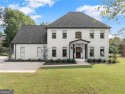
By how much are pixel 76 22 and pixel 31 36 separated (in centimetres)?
819

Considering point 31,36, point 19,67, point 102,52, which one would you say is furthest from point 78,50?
point 19,67

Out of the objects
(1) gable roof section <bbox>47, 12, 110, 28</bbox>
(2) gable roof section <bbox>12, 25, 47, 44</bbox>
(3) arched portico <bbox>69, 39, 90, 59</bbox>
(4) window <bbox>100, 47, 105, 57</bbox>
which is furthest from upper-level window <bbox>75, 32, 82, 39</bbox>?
(2) gable roof section <bbox>12, 25, 47, 44</bbox>

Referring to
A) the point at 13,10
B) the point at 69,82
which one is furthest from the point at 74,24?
the point at 13,10

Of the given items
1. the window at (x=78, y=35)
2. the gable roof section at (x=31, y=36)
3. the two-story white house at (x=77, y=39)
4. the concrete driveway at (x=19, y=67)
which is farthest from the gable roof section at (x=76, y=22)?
the concrete driveway at (x=19, y=67)

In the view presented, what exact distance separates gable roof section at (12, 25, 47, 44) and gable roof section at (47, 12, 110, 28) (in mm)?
3542

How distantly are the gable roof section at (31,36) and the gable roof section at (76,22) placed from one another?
3542 millimetres

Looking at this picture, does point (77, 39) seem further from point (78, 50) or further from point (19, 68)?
point (19, 68)

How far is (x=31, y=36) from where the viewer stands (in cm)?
3669

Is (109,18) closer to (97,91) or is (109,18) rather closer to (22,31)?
(97,91)

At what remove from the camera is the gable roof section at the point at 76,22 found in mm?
33312

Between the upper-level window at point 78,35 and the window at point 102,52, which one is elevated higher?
the upper-level window at point 78,35

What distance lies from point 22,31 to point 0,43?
38243 millimetres

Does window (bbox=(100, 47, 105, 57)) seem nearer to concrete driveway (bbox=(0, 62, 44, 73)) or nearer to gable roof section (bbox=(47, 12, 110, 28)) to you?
gable roof section (bbox=(47, 12, 110, 28))

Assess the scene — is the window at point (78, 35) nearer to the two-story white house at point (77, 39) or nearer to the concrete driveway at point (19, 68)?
the two-story white house at point (77, 39)
